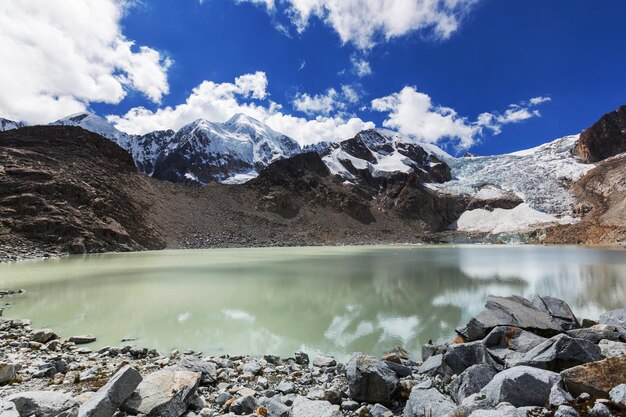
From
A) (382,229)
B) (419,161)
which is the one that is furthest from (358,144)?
(382,229)

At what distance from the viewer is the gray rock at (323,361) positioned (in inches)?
331

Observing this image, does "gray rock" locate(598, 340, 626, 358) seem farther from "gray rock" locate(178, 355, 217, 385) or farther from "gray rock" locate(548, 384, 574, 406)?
"gray rock" locate(178, 355, 217, 385)

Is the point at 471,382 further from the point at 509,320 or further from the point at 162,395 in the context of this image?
the point at 162,395

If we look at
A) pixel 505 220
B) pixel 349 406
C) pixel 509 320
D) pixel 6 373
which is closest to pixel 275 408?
pixel 349 406

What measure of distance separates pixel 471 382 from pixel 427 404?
3.02ft

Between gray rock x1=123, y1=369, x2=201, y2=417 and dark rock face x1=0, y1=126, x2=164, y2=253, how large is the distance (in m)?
54.5

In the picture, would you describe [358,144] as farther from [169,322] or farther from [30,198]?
[169,322]

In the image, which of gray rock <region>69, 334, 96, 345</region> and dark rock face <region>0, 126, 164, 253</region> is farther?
dark rock face <region>0, 126, 164, 253</region>

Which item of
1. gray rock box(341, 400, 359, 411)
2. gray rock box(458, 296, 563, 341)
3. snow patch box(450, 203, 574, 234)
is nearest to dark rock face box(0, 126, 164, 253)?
gray rock box(341, 400, 359, 411)

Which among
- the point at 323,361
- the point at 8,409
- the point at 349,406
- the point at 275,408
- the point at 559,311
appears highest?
the point at 559,311

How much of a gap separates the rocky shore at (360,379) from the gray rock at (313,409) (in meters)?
0.02

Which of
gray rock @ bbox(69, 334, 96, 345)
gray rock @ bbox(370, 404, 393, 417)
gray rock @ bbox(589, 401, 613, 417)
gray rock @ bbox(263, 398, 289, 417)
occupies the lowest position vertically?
gray rock @ bbox(69, 334, 96, 345)

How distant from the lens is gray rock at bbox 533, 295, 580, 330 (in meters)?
9.71

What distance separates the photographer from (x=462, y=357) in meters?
7.05
